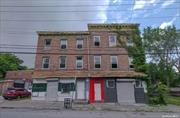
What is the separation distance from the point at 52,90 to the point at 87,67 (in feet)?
17.3

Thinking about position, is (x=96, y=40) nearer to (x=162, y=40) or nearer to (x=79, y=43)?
(x=79, y=43)

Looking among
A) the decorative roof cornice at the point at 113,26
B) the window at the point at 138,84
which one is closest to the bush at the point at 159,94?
the window at the point at 138,84

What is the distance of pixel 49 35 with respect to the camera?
25.3 metres

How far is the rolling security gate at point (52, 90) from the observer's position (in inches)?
885

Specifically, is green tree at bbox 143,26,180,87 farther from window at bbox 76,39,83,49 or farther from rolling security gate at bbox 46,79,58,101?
rolling security gate at bbox 46,79,58,101

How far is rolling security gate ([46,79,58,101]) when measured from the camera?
73.7ft

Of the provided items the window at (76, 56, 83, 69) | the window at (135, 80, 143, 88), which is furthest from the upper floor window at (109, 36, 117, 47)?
the window at (135, 80, 143, 88)

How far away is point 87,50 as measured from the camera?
24.5 metres

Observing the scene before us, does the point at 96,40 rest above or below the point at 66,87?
above

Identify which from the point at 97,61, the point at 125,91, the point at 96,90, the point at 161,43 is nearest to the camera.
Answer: the point at 125,91

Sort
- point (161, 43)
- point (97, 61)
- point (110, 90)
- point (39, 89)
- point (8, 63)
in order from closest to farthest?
point (110, 90)
point (39, 89)
point (97, 61)
point (161, 43)
point (8, 63)

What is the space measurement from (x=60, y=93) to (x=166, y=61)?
67.6 feet

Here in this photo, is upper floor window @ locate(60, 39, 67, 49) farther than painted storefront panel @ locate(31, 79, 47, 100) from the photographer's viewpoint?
Yes

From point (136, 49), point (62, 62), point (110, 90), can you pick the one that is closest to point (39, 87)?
point (62, 62)
